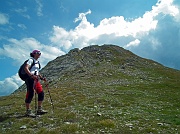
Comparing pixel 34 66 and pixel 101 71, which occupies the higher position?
pixel 101 71

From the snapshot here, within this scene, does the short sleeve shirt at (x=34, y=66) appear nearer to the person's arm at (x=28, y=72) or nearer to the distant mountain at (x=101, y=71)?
the person's arm at (x=28, y=72)

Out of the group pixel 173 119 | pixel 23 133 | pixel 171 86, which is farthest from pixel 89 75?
pixel 23 133

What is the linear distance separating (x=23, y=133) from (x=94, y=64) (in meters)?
70.3

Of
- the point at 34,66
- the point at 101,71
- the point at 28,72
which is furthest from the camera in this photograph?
the point at 101,71

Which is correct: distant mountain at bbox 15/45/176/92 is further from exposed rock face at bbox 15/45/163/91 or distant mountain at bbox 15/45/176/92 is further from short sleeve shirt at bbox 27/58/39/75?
short sleeve shirt at bbox 27/58/39/75

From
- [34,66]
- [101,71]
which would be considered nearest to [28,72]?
[34,66]

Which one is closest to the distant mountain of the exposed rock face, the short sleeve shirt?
the exposed rock face

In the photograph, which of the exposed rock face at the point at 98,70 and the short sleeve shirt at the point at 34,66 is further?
the exposed rock face at the point at 98,70

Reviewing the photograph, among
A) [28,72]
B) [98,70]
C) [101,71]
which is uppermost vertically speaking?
[98,70]

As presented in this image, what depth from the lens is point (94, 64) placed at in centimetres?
8388

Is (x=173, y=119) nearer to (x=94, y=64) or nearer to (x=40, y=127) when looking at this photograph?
(x=40, y=127)

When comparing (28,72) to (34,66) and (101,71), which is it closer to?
(34,66)

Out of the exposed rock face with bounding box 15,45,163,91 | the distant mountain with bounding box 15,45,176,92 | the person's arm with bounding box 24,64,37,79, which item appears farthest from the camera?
the exposed rock face with bounding box 15,45,163,91

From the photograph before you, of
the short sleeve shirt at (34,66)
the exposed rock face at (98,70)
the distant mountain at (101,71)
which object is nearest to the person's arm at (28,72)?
the short sleeve shirt at (34,66)
